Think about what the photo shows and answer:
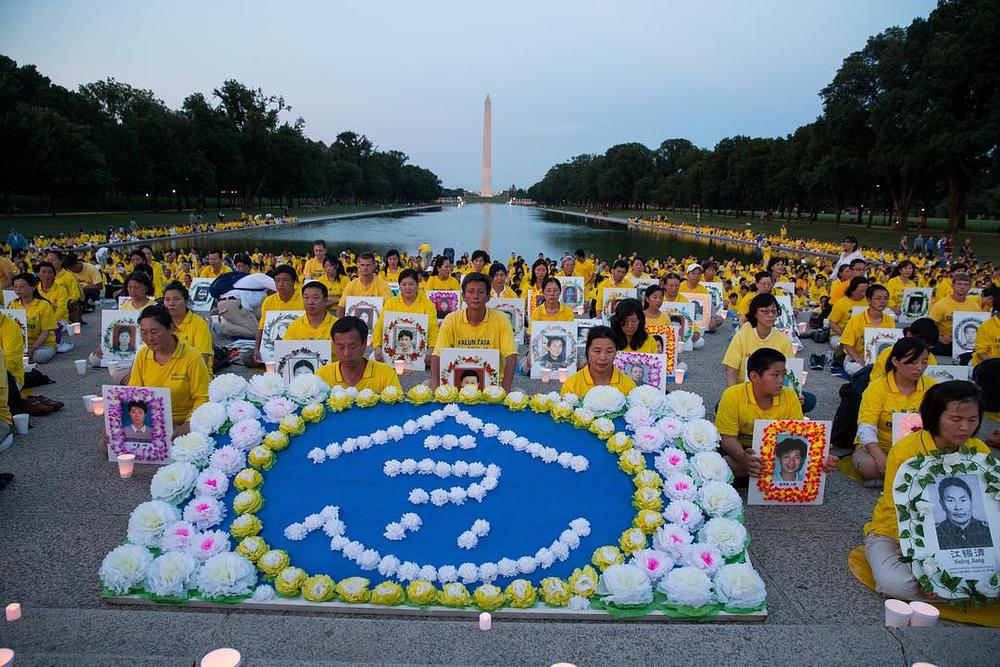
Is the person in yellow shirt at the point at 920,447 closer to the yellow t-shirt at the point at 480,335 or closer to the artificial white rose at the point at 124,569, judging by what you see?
the yellow t-shirt at the point at 480,335

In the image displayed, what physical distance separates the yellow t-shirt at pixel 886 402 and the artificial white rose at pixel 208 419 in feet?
17.7

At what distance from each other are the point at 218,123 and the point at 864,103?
6693cm

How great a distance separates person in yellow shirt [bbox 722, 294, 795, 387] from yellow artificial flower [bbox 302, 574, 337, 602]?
195 inches

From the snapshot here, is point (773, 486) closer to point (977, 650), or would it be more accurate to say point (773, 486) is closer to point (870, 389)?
point (870, 389)

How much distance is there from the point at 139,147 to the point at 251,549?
68674 mm

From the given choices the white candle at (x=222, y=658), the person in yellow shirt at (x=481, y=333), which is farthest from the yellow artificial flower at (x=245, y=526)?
the person in yellow shirt at (x=481, y=333)

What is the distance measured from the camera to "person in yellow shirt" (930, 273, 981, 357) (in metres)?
10.5

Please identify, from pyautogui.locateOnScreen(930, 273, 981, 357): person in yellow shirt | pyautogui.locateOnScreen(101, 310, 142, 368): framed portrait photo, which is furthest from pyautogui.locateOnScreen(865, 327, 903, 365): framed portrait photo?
pyautogui.locateOnScreen(101, 310, 142, 368): framed portrait photo

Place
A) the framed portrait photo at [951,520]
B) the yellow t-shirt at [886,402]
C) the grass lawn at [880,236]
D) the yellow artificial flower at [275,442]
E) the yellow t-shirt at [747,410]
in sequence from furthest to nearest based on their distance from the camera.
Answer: the grass lawn at [880,236] < the yellow t-shirt at [886,402] < the yellow t-shirt at [747,410] < the yellow artificial flower at [275,442] < the framed portrait photo at [951,520]

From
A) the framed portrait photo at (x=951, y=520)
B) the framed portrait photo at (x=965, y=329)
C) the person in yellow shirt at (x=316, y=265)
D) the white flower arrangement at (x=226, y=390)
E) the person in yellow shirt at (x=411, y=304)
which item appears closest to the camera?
the framed portrait photo at (x=951, y=520)

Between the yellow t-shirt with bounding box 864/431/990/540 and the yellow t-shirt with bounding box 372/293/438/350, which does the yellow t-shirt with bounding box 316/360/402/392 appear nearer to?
the yellow t-shirt with bounding box 372/293/438/350

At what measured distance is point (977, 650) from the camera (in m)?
2.83

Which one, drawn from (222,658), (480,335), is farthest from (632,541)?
(480,335)

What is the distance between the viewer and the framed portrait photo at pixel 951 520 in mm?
3574
